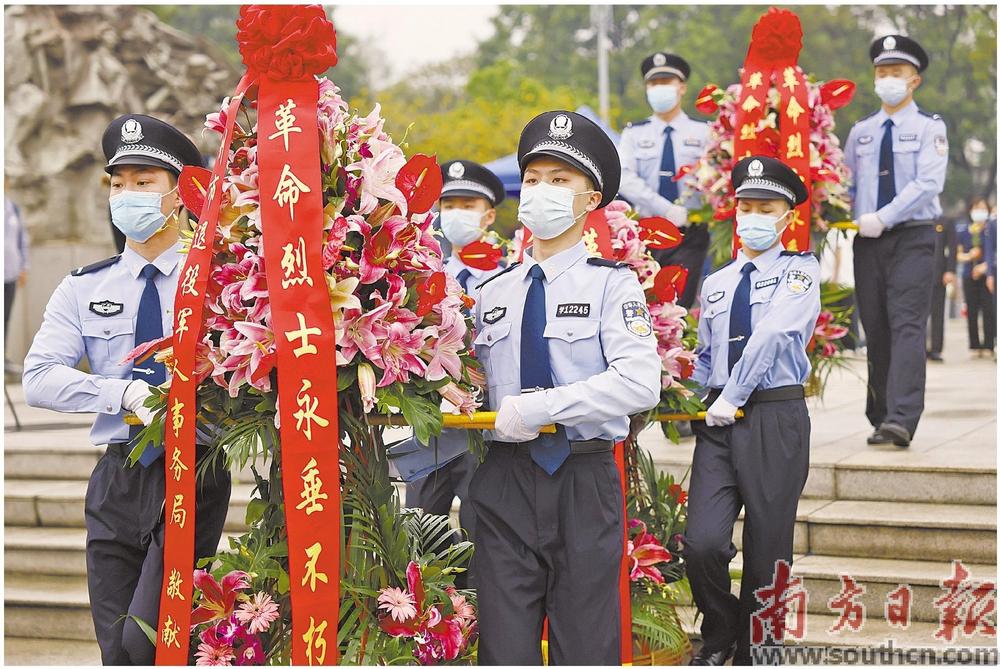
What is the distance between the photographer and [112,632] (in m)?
4.26

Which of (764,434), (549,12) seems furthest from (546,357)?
(549,12)

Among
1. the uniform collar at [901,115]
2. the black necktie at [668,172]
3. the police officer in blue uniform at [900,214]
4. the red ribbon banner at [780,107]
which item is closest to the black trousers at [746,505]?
the red ribbon banner at [780,107]

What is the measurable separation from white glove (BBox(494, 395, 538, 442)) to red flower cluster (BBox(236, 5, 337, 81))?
1154 mm

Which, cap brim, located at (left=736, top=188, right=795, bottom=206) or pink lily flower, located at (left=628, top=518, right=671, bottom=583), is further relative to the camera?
cap brim, located at (left=736, top=188, right=795, bottom=206)

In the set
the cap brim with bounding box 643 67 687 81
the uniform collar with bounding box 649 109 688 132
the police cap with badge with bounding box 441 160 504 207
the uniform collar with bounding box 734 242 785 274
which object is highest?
the cap brim with bounding box 643 67 687 81

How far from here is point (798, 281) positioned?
5184 mm

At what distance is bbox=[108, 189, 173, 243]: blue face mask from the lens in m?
4.43

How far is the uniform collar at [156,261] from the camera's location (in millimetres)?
4477

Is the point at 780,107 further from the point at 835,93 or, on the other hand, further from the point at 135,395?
the point at 135,395

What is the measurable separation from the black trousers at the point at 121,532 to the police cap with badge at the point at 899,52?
4834 millimetres

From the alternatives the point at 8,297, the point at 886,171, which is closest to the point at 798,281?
the point at 886,171

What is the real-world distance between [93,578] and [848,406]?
7.26 meters

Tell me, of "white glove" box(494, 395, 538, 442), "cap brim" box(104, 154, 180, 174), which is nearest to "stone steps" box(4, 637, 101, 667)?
"cap brim" box(104, 154, 180, 174)

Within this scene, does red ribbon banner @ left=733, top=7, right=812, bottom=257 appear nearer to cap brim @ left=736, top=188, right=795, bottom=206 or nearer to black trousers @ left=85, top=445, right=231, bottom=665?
cap brim @ left=736, top=188, right=795, bottom=206
